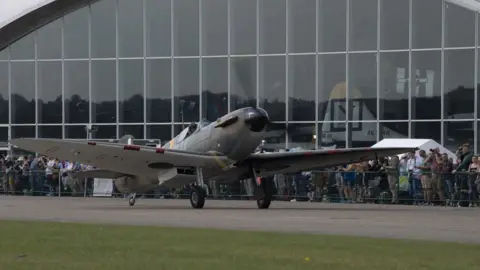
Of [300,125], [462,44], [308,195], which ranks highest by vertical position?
[462,44]

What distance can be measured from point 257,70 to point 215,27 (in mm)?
2830

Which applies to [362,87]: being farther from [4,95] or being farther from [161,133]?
[4,95]

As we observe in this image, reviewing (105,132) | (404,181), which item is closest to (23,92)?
(105,132)

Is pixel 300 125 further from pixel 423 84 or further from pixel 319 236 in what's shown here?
pixel 319 236

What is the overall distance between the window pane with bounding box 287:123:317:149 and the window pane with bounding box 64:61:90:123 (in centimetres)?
983

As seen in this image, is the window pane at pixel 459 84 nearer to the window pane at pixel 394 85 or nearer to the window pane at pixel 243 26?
the window pane at pixel 394 85

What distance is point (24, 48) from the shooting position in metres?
44.8

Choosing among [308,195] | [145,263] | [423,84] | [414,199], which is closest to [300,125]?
[423,84]

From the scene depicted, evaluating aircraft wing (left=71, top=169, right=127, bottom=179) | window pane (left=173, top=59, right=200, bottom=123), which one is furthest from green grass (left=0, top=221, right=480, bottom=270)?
window pane (left=173, top=59, right=200, bottom=123)

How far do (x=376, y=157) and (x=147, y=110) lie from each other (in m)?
18.4

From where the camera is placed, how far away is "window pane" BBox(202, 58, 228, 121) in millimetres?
41031

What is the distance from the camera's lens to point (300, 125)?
3988cm

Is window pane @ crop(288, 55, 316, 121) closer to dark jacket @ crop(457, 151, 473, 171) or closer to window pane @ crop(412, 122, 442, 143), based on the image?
window pane @ crop(412, 122, 442, 143)

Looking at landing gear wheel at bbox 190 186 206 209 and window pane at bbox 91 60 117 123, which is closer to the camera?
landing gear wheel at bbox 190 186 206 209
